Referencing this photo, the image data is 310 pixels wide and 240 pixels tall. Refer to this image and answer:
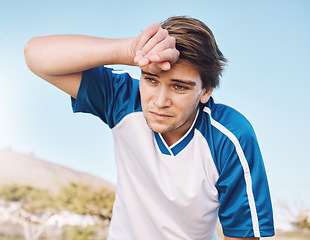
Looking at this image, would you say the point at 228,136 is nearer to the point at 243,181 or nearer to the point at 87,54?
the point at 243,181

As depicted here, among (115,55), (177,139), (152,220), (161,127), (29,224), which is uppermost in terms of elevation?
(115,55)

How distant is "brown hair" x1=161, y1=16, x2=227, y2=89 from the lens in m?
1.27

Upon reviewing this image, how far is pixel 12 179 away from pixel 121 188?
7477mm

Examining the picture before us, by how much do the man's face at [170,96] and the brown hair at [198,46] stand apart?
4 cm

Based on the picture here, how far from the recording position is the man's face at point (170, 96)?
1.24 m

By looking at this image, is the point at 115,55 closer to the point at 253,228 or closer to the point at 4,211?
the point at 253,228

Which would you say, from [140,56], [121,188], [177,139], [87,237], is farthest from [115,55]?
[87,237]

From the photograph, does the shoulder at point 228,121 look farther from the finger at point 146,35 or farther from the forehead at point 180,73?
the finger at point 146,35

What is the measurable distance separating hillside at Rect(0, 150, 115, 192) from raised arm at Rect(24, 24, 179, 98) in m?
6.72

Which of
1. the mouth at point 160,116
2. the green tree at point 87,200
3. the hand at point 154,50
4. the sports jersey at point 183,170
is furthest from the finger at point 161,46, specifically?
the green tree at point 87,200

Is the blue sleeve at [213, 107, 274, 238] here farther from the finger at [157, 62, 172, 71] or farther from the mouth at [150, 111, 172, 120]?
the finger at [157, 62, 172, 71]

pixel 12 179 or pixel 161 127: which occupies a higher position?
pixel 161 127

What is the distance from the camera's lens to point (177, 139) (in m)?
1.48

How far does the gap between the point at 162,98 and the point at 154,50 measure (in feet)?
0.65
